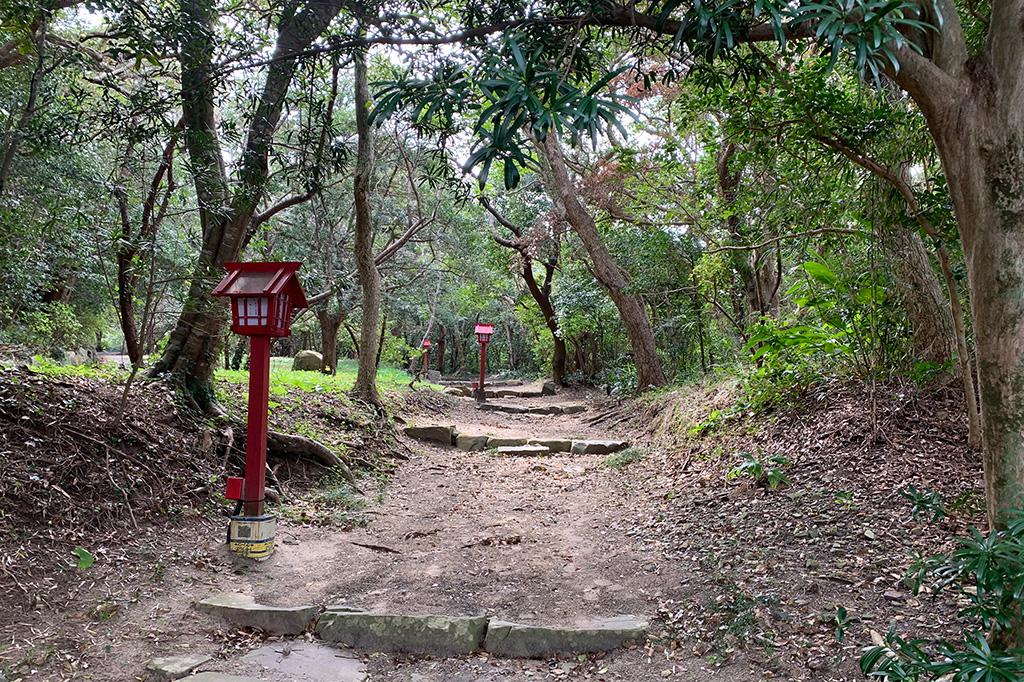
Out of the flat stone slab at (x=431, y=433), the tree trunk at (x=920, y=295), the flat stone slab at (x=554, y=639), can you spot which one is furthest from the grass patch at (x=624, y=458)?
the flat stone slab at (x=554, y=639)

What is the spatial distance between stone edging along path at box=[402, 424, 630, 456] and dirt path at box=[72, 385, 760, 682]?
1.58 metres

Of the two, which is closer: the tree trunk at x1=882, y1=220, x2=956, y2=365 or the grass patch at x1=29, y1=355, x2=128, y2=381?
the tree trunk at x1=882, y1=220, x2=956, y2=365

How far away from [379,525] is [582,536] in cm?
186

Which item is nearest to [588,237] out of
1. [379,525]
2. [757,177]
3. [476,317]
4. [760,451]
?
[757,177]

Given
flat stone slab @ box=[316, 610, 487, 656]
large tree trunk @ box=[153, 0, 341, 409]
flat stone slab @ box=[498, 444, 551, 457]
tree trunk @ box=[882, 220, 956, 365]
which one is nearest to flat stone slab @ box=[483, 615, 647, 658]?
flat stone slab @ box=[316, 610, 487, 656]

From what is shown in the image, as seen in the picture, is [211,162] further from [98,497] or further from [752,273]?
[752,273]

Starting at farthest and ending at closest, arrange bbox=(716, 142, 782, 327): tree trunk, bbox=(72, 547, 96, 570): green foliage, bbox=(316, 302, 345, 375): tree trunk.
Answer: bbox=(316, 302, 345, 375): tree trunk < bbox=(716, 142, 782, 327): tree trunk < bbox=(72, 547, 96, 570): green foliage

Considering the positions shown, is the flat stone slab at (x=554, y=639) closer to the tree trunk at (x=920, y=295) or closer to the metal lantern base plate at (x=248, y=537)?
the metal lantern base plate at (x=248, y=537)

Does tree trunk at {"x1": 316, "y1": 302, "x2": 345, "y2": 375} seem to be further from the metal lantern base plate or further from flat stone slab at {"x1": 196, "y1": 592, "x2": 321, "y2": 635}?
flat stone slab at {"x1": 196, "y1": 592, "x2": 321, "y2": 635}

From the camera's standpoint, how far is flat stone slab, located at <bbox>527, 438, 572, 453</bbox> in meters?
8.88

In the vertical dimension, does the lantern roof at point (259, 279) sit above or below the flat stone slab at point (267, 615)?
above

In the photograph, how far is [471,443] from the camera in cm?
933

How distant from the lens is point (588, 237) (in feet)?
36.6

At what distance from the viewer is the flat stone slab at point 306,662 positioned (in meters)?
3.17
